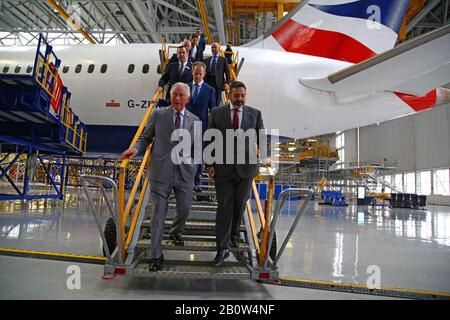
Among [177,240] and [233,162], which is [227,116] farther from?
[177,240]

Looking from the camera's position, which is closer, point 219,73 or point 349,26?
point 219,73

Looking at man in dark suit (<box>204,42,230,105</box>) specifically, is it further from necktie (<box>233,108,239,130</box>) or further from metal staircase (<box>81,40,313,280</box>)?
metal staircase (<box>81,40,313,280</box>)

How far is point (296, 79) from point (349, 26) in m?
2.37

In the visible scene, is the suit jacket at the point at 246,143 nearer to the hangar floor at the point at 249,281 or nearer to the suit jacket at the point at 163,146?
the suit jacket at the point at 163,146

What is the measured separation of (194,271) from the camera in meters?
2.75

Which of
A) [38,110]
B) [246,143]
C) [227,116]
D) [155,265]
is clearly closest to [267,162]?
[246,143]

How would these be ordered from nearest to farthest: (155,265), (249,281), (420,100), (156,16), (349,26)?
(155,265)
(249,281)
(420,100)
(349,26)
(156,16)

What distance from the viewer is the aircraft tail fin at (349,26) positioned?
8.63m

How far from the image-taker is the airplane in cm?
806

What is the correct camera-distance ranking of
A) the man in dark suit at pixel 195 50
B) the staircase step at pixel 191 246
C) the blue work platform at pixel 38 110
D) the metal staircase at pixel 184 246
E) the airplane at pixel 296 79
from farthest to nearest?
the airplane at pixel 296 79
the man in dark suit at pixel 195 50
the blue work platform at pixel 38 110
the staircase step at pixel 191 246
the metal staircase at pixel 184 246

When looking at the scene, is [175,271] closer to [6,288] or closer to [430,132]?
[6,288]

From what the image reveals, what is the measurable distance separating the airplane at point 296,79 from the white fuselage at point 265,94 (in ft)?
0.09

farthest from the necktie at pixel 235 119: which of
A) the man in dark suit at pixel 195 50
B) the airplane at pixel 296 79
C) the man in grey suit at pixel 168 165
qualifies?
the airplane at pixel 296 79

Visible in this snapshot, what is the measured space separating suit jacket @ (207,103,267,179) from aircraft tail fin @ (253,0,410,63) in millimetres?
6757
